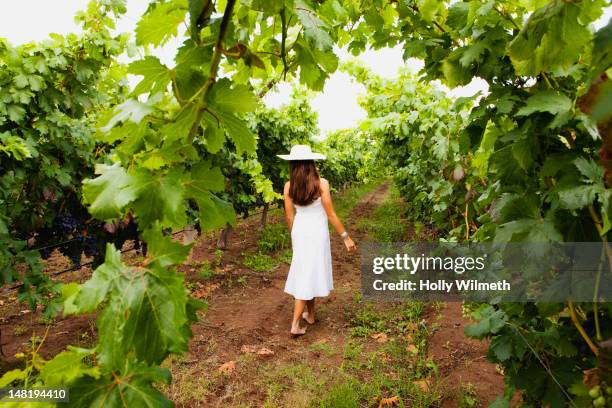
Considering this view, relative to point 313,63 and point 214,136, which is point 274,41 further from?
point 214,136

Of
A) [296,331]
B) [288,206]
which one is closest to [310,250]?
[288,206]

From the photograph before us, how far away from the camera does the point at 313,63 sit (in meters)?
1.22

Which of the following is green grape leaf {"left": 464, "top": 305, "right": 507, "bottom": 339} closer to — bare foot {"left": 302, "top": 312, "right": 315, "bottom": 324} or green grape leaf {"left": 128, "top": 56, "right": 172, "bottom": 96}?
green grape leaf {"left": 128, "top": 56, "right": 172, "bottom": 96}

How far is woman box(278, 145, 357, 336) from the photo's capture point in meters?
3.95

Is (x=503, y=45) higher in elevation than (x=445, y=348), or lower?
higher

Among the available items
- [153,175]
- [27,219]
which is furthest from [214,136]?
[27,219]

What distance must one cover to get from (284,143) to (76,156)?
4423 mm

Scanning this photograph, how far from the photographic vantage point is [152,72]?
894 mm

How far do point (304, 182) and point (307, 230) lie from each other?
1.71ft

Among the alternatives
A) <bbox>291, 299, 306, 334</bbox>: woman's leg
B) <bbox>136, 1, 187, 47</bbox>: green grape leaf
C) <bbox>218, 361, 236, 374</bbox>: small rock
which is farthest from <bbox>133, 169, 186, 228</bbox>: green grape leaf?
<bbox>291, 299, 306, 334</bbox>: woman's leg

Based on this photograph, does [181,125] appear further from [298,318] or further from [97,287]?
[298,318]

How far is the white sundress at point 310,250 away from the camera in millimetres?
4094

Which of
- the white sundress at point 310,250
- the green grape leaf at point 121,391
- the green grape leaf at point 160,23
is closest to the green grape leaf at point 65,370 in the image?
the green grape leaf at point 121,391

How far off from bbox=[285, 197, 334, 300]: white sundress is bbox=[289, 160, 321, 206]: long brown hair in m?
0.12
